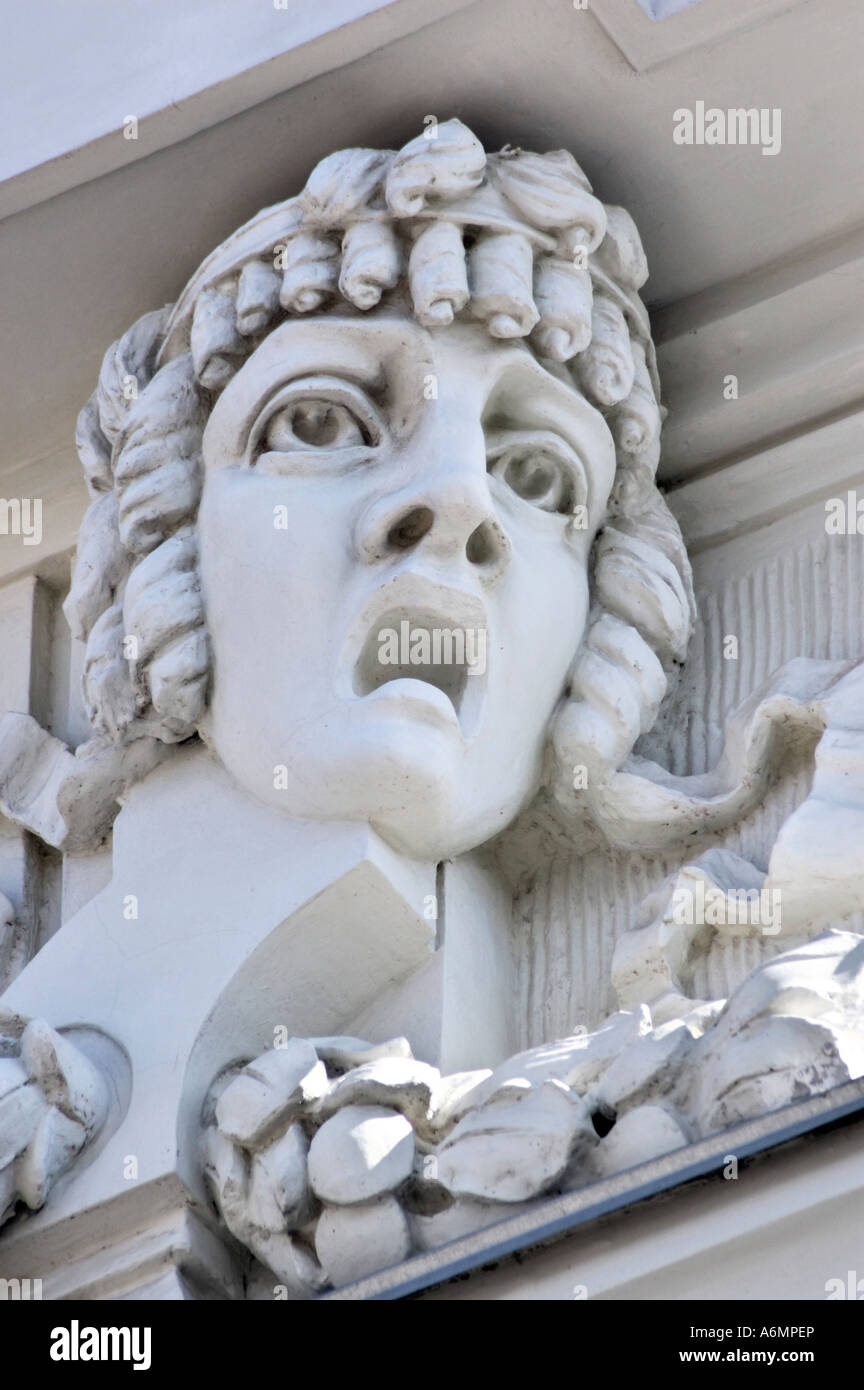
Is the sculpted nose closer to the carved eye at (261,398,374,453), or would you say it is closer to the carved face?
the carved face

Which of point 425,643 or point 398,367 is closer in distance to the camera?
point 425,643

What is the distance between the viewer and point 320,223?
367 centimetres

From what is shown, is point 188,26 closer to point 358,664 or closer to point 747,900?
point 358,664

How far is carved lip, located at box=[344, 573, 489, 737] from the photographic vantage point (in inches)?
137

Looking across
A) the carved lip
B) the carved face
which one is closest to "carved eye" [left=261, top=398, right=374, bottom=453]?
the carved face

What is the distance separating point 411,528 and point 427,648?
13 cm

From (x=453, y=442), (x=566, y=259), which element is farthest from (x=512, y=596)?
(x=566, y=259)

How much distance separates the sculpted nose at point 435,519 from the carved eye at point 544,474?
0.14 metres

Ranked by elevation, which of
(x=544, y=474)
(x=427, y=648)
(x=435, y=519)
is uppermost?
(x=544, y=474)

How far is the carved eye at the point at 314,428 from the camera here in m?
3.63

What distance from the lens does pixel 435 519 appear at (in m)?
3.49

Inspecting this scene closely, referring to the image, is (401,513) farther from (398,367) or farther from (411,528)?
(398,367)

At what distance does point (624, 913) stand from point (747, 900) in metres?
0.20

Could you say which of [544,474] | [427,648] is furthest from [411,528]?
[544,474]
